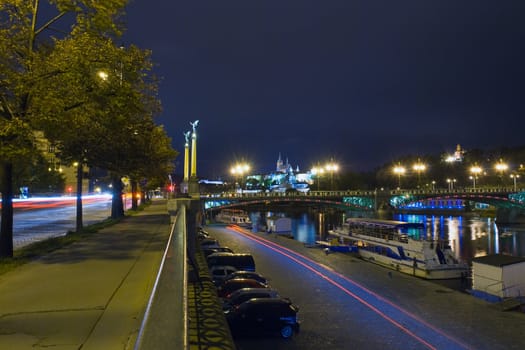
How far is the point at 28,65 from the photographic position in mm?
14469

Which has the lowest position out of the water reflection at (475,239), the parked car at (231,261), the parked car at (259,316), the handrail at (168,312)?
the water reflection at (475,239)

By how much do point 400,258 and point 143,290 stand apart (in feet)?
106

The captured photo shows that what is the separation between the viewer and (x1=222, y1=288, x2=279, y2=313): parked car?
16.3 metres

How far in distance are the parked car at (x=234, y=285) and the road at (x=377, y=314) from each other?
8.76 feet

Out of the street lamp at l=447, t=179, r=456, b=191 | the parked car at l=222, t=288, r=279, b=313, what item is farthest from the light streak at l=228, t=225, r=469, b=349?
the street lamp at l=447, t=179, r=456, b=191

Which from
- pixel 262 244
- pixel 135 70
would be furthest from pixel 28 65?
pixel 262 244

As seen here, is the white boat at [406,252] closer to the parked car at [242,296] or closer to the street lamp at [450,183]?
the parked car at [242,296]

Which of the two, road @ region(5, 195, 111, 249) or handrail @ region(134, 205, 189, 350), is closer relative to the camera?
handrail @ region(134, 205, 189, 350)

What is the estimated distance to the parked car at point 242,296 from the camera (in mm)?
16281

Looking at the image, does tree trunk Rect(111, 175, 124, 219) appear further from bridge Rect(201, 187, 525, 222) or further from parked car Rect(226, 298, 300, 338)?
bridge Rect(201, 187, 525, 222)

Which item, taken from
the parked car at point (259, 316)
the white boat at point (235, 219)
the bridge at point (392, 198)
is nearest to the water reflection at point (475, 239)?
the bridge at point (392, 198)

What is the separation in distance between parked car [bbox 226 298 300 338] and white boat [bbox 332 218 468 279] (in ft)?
73.0

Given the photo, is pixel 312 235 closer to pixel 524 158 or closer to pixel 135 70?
pixel 135 70

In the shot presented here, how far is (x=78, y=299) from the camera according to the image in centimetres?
1038
